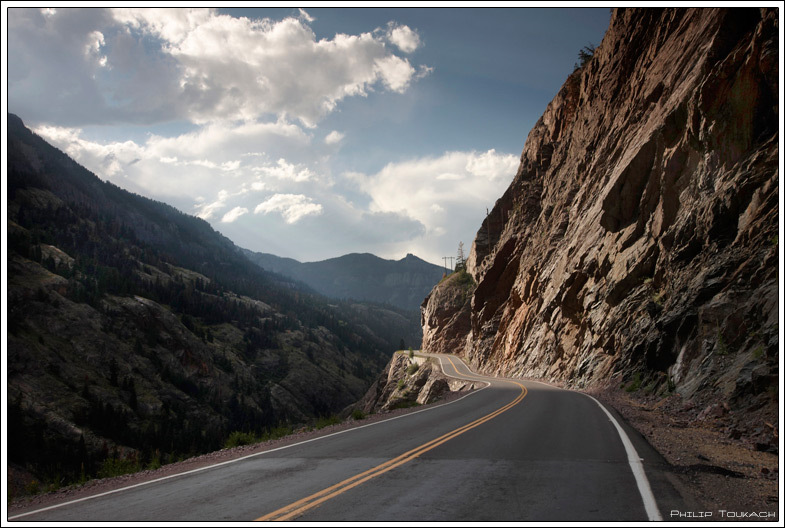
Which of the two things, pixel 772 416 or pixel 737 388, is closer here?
pixel 772 416

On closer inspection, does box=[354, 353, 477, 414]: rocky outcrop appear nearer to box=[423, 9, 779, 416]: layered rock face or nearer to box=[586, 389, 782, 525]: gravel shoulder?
box=[423, 9, 779, 416]: layered rock face

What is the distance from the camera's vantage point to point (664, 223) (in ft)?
76.5

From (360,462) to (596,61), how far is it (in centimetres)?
4772

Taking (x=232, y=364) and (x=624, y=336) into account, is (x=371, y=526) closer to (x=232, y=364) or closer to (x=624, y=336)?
(x=624, y=336)

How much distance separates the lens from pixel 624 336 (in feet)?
79.0

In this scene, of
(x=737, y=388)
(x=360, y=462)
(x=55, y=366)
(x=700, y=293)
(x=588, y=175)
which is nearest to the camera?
(x=360, y=462)

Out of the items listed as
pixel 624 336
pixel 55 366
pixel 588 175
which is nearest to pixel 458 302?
pixel 588 175

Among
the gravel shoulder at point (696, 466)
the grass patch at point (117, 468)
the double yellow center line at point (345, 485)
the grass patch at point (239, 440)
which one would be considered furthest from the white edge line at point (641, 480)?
the grass patch at point (117, 468)

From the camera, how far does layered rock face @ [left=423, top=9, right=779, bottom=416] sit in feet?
49.3

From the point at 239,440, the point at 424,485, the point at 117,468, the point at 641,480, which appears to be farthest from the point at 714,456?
the point at 117,468

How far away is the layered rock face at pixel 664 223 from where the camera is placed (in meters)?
15.0

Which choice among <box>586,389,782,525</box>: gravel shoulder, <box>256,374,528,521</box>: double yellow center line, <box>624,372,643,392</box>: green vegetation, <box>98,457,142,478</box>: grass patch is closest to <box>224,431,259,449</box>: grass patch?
<box>98,457,142,478</box>: grass patch

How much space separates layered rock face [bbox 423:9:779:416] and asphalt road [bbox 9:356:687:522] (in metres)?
6.50

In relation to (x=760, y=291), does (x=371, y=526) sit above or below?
below
